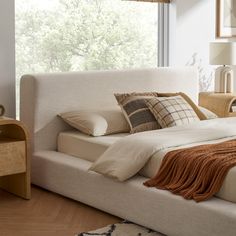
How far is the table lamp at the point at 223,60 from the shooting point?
6203 millimetres

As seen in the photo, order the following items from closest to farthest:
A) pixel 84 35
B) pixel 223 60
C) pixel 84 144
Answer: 1. pixel 84 144
2. pixel 84 35
3. pixel 223 60

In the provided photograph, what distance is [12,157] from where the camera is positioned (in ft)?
15.1

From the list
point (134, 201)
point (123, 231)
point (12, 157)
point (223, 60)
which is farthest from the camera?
point (223, 60)

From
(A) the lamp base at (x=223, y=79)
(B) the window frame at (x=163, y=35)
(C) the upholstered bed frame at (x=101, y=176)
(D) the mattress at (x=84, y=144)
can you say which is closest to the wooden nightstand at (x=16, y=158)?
(C) the upholstered bed frame at (x=101, y=176)

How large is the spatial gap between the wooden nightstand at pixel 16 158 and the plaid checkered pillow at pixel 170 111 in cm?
106

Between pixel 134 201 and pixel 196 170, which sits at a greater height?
pixel 196 170

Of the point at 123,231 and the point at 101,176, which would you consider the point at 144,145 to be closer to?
the point at 101,176

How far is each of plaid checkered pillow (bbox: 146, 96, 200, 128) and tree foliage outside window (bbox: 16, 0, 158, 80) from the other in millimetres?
1104

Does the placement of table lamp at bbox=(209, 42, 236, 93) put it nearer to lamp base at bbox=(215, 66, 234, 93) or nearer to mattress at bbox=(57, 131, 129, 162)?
lamp base at bbox=(215, 66, 234, 93)

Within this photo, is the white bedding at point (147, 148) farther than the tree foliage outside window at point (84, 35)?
No

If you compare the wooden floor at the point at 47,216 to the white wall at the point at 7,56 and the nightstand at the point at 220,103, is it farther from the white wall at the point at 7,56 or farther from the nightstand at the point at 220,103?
the nightstand at the point at 220,103

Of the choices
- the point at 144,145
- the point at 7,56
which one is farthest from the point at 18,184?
the point at 144,145

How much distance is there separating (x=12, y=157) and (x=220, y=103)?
2410 millimetres

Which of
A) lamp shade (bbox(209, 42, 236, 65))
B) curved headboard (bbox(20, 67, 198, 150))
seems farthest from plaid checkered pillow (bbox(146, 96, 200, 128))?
lamp shade (bbox(209, 42, 236, 65))
